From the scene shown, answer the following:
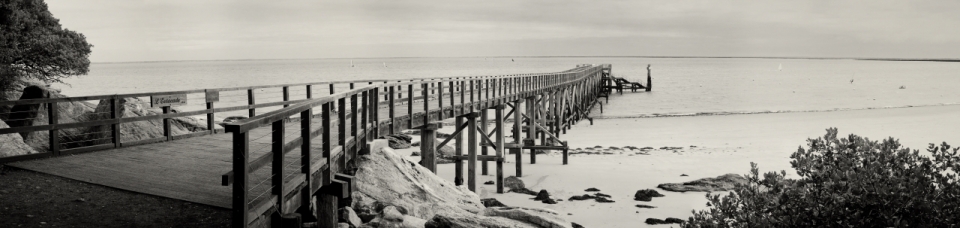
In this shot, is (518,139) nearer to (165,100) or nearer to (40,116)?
(165,100)

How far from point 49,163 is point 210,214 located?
11.6ft

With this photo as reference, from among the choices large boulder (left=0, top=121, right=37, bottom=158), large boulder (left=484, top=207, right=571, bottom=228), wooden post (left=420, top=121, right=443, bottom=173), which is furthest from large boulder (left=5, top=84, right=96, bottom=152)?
large boulder (left=484, top=207, right=571, bottom=228)

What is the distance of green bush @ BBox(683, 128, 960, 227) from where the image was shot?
6273 millimetres

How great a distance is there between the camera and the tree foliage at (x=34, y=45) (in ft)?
74.7

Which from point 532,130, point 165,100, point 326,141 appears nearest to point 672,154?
point 532,130

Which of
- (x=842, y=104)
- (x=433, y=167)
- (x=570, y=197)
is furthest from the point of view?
(x=842, y=104)

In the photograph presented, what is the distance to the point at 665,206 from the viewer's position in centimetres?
1348

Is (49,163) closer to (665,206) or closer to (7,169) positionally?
(7,169)

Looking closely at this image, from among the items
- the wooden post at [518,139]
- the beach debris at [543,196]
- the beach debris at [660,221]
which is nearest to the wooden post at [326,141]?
the beach debris at [660,221]

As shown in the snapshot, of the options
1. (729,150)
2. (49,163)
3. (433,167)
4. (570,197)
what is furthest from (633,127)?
(49,163)

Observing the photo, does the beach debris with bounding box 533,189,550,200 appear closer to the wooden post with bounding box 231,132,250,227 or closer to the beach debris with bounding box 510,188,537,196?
the beach debris with bounding box 510,188,537,196

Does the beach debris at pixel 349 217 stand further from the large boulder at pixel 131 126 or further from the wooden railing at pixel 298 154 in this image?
the large boulder at pixel 131 126

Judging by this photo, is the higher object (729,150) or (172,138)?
(172,138)

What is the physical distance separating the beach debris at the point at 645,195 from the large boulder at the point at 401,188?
186 inches
